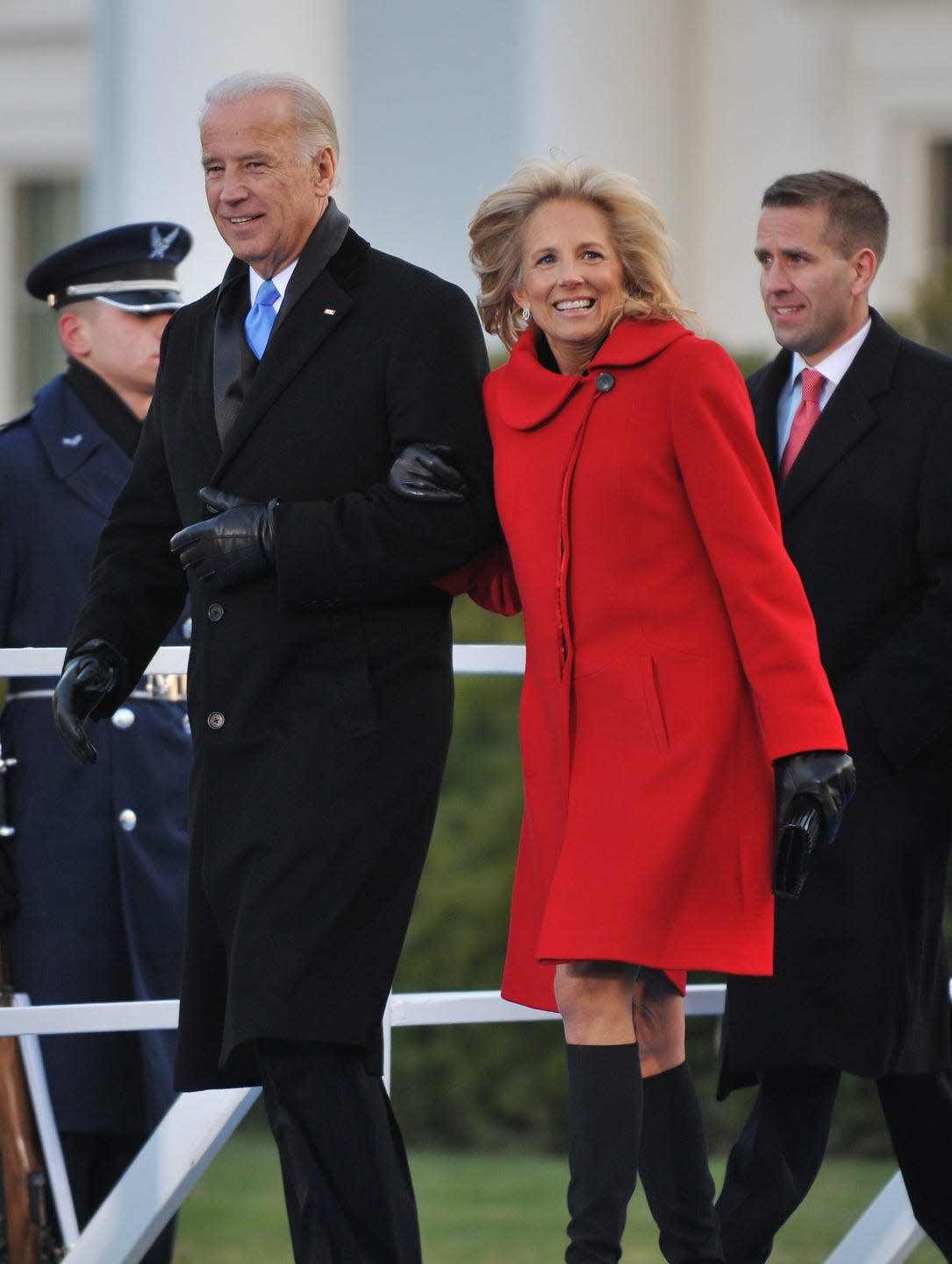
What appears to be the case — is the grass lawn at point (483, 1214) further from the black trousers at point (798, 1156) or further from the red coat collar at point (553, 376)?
the red coat collar at point (553, 376)

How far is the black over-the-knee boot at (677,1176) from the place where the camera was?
371 centimetres

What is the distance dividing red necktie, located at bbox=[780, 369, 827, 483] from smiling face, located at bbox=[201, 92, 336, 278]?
0.91 meters

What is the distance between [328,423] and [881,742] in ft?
3.31

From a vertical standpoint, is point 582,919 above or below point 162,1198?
above

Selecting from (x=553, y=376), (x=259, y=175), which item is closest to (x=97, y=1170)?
(x=553, y=376)

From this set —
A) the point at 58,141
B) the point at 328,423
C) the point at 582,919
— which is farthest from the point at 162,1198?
the point at 58,141

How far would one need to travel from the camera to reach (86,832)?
184 inches

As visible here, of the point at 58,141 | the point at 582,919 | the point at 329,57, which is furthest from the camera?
the point at 58,141

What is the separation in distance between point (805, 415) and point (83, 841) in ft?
4.77

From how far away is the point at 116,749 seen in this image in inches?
186

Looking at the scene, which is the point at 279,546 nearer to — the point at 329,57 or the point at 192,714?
the point at 192,714

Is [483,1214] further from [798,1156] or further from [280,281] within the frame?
[280,281]

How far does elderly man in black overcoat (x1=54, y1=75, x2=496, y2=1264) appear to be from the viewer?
3609mm

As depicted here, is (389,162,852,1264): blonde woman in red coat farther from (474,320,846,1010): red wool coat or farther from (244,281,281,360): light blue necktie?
(244,281,281,360): light blue necktie
